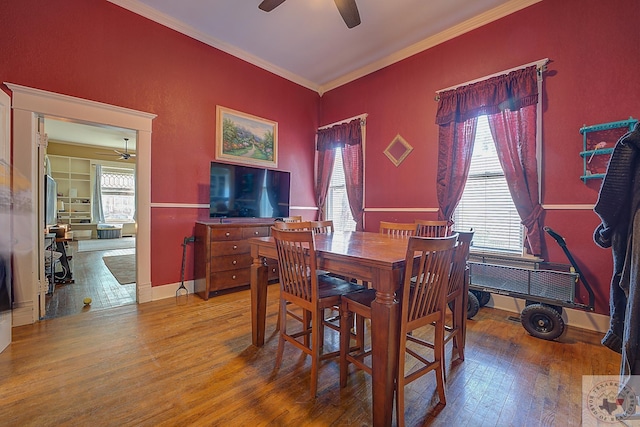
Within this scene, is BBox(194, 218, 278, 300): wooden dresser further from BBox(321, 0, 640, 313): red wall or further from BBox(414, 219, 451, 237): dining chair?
BBox(321, 0, 640, 313): red wall

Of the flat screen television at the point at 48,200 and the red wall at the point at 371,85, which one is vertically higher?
the red wall at the point at 371,85

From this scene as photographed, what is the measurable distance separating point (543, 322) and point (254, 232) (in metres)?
3.10

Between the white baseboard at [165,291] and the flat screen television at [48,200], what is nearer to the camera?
the flat screen television at [48,200]

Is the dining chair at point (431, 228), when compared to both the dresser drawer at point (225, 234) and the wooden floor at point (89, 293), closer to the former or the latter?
the dresser drawer at point (225, 234)

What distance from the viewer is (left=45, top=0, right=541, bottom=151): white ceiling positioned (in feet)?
9.68

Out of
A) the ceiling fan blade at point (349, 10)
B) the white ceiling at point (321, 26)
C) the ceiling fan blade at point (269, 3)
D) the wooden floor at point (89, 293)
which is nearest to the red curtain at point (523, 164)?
the white ceiling at point (321, 26)

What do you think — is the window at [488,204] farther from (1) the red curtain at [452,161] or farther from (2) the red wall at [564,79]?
(2) the red wall at [564,79]

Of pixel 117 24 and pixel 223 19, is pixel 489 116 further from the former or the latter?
pixel 117 24

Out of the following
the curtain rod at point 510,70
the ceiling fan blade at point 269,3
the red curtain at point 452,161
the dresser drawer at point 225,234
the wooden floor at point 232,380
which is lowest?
the wooden floor at point 232,380

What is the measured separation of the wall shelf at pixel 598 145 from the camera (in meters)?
2.34

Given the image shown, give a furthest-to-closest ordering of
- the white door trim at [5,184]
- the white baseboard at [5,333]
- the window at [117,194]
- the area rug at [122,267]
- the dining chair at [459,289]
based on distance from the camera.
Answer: the window at [117,194]
the area rug at [122,267]
the white baseboard at [5,333]
the dining chair at [459,289]
the white door trim at [5,184]

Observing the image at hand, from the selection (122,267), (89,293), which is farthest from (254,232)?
(122,267)

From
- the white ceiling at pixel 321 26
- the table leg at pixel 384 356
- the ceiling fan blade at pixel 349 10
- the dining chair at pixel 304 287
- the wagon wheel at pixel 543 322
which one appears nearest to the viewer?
the table leg at pixel 384 356

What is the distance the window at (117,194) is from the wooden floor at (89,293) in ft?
17.5
